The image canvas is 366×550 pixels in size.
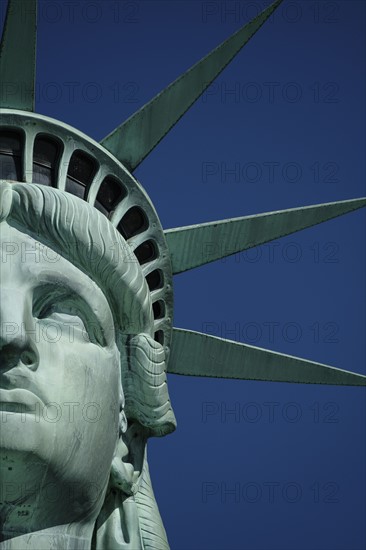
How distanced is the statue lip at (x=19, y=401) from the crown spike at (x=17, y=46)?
467cm

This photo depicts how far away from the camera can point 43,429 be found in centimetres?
1811

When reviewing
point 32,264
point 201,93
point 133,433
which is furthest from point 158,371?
point 201,93

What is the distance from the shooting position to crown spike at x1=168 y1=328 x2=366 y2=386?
22.0 metres

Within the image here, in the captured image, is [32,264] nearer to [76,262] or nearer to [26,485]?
[76,262]

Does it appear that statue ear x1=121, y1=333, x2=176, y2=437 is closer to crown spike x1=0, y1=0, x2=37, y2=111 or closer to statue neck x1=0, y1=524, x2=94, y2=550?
statue neck x1=0, y1=524, x2=94, y2=550

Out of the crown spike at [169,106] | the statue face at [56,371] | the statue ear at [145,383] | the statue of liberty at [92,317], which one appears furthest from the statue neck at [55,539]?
the crown spike at [169,106]

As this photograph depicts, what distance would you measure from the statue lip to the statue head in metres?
0.01

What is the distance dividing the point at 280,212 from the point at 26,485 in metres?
6.23

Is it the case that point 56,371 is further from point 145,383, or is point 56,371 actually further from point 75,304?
point 145,383

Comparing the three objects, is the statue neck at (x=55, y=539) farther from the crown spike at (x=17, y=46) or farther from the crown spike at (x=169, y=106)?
the crown spike at (x=17, y=46)

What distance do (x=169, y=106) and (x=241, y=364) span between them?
12.6ft

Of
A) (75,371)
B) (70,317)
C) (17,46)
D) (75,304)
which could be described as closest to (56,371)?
(75,371)

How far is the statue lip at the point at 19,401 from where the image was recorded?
703 inches

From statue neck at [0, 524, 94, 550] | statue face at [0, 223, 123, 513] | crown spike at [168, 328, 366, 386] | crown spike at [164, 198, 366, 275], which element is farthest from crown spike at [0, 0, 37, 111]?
statue neck at [0, 524, 94, 550]
